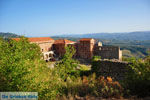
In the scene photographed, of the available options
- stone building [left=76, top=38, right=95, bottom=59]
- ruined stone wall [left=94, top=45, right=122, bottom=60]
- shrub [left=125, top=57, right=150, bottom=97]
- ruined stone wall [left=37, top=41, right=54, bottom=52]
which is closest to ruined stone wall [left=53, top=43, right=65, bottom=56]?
ruined stone wall [left=37, top=41, right=54, bottom=52]

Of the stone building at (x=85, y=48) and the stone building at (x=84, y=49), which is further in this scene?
the stone building at (x=85, y=48)

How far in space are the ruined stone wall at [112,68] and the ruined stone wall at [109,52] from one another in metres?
12.1

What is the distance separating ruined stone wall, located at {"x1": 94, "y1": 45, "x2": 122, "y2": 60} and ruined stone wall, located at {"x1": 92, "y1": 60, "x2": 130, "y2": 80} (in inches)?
475

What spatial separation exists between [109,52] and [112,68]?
535 inches

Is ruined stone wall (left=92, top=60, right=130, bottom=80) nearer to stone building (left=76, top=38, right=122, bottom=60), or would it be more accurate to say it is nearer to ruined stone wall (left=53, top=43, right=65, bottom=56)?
stone building (left=76, top=38, right=122, bottom=60)

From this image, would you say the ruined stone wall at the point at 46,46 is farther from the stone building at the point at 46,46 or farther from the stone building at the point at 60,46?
the stone building at the point at 60,46

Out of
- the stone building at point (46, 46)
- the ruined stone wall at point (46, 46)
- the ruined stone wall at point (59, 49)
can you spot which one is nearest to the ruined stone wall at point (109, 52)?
the ruined stone wall at point (59, 49)

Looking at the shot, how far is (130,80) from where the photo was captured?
18.9 ft

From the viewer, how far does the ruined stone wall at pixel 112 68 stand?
387 inches

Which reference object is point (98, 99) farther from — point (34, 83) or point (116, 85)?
A: point (34, 83)

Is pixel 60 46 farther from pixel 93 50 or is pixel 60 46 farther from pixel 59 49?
pixel 93 50

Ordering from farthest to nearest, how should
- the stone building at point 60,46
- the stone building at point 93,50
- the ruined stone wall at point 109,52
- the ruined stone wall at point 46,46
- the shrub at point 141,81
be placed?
the stone building at point 60,46, the ruined stone wall at point 46,46, the stone building at point 93,50, the ruined stone wall at point 109,52, the shrub at point 141,81

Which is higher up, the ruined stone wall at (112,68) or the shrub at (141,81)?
the shrub at (141,81)

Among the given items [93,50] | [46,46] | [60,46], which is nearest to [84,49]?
[93,50]
